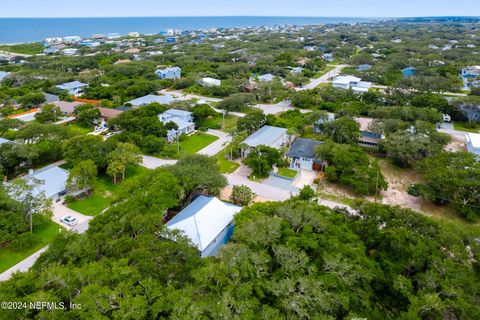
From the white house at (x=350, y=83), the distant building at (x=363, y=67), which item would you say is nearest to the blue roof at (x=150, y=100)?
the white house at (x=350, y=83)

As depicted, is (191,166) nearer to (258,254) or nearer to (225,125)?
(258,254)

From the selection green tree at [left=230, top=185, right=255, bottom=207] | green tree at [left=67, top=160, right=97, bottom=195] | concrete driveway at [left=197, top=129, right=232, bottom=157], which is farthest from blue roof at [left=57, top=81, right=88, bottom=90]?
green tree at [left=230, top=185, right=255, bottom=207]

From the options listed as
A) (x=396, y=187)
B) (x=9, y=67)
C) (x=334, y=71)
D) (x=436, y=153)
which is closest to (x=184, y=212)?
(x=396, y=187)

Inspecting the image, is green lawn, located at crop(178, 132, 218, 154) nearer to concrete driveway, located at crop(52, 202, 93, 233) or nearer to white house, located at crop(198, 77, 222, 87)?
concrete driveway, located at crop(52, 202, 93, 233)

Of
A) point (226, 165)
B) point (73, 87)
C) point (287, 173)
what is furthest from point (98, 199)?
point (73, 87)

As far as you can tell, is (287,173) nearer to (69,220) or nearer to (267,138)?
(267,138)

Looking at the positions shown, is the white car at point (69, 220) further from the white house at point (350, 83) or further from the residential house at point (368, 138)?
the white house at point (350, 83)
